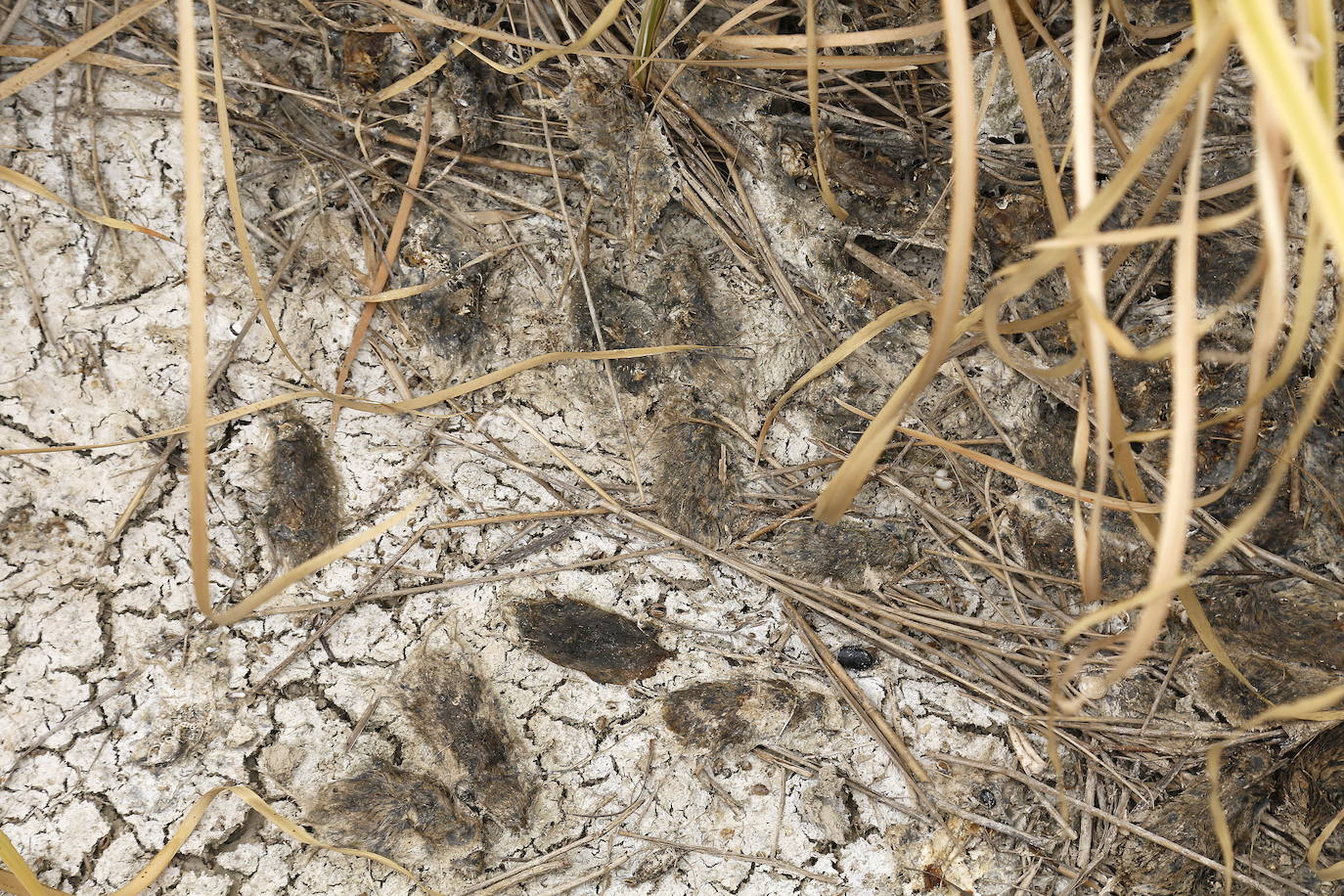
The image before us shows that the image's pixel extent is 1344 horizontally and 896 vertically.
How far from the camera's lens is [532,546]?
4.84 ft

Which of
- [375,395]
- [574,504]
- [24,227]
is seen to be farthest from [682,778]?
[24,227]

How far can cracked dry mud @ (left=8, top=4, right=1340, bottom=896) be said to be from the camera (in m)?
1.38

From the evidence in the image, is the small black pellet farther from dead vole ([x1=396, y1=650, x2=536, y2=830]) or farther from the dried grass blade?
the dried grass blade

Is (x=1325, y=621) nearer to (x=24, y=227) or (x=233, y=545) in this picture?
(x=233, y=545)

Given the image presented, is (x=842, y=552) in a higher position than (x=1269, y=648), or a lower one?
higher

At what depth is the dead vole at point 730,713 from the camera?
1448mm

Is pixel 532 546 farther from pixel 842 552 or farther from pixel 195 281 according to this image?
pixel 195 281

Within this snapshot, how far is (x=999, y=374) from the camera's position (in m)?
1.48

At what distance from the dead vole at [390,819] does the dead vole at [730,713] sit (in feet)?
1.33

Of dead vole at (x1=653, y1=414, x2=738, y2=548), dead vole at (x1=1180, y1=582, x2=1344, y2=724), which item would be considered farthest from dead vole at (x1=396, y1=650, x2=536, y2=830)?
dead vole at (x1=1180, y1=582, x2=1344, y2=724)

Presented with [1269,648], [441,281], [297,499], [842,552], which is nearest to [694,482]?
[842,552]

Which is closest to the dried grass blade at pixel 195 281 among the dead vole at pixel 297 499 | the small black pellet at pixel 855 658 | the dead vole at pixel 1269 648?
the dead vole at pixel 297 499

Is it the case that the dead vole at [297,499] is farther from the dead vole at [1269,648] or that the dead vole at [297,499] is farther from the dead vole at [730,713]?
the dead vole at [1269,648]

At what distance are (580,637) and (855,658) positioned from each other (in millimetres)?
512
